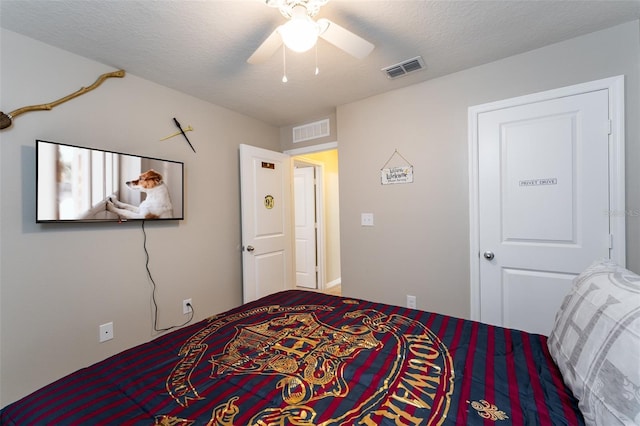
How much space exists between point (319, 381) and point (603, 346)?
85 centimetres

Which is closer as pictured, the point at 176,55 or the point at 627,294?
the point at 627,294

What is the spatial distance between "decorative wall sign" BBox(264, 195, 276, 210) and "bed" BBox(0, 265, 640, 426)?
198 centimetres

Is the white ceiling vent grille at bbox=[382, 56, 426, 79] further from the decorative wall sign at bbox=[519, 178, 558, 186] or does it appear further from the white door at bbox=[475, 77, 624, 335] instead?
the decorative wall sign at bbox=[519, 178, 558, 186]

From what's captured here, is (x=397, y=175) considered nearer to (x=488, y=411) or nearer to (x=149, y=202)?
(x=488, y=411)

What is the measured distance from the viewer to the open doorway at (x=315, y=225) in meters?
4.45

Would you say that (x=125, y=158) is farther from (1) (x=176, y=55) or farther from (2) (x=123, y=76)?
(1) (x=176, y=55)

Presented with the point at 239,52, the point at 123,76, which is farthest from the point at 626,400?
the point at 123,76

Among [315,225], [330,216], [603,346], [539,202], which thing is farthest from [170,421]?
[330,216]

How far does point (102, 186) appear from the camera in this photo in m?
1.96

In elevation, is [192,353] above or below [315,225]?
below

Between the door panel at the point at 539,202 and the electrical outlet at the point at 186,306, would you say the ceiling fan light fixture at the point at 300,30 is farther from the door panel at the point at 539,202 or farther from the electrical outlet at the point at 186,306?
the electrical outlet at the point at 186,306

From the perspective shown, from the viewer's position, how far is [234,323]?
1431mm

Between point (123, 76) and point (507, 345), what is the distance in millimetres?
3116

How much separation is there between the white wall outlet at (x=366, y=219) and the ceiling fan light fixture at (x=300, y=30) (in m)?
1.83
